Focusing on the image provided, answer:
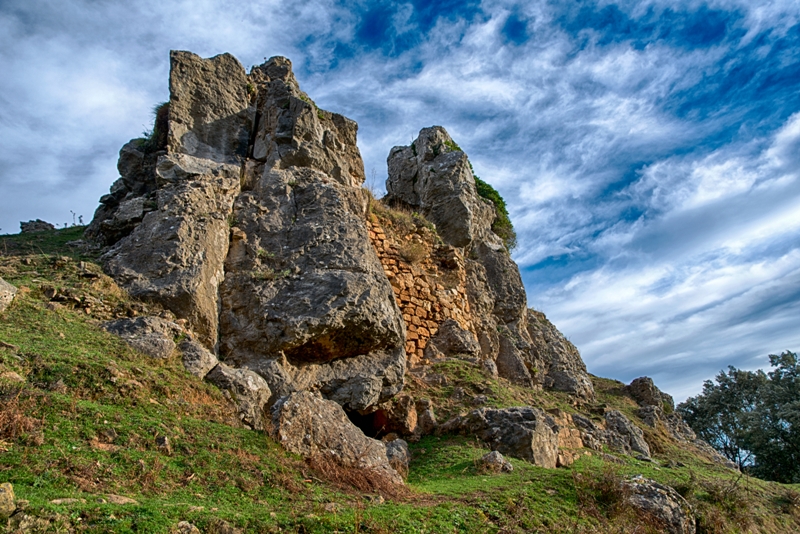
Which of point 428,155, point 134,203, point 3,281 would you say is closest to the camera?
point 3,281

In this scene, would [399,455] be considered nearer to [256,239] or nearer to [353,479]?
[353,479]

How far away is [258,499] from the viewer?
18.5 feet

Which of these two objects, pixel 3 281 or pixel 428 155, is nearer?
pixel 3 281

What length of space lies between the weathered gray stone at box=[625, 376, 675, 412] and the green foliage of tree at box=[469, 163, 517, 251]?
7091mm

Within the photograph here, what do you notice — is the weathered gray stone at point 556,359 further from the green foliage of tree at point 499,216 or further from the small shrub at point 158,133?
the small shrub at point 158,133

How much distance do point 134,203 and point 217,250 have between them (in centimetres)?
230

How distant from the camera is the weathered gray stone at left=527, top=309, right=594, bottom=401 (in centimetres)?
1736

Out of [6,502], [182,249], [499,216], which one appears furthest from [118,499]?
[499,216]

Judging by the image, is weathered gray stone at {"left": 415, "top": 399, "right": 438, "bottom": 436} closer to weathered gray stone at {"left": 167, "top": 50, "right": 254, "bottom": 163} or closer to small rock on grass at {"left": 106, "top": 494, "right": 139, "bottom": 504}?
small rock on grass at {"left": 106, "top": 494, "right": 139, "bottom": 504}

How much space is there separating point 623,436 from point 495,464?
21.7 ft

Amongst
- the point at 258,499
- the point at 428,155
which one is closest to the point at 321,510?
the point at 258,499

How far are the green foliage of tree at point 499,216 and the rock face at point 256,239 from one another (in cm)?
830

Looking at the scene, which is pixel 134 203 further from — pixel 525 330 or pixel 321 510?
pixel 525 330

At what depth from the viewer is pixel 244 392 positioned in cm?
833
